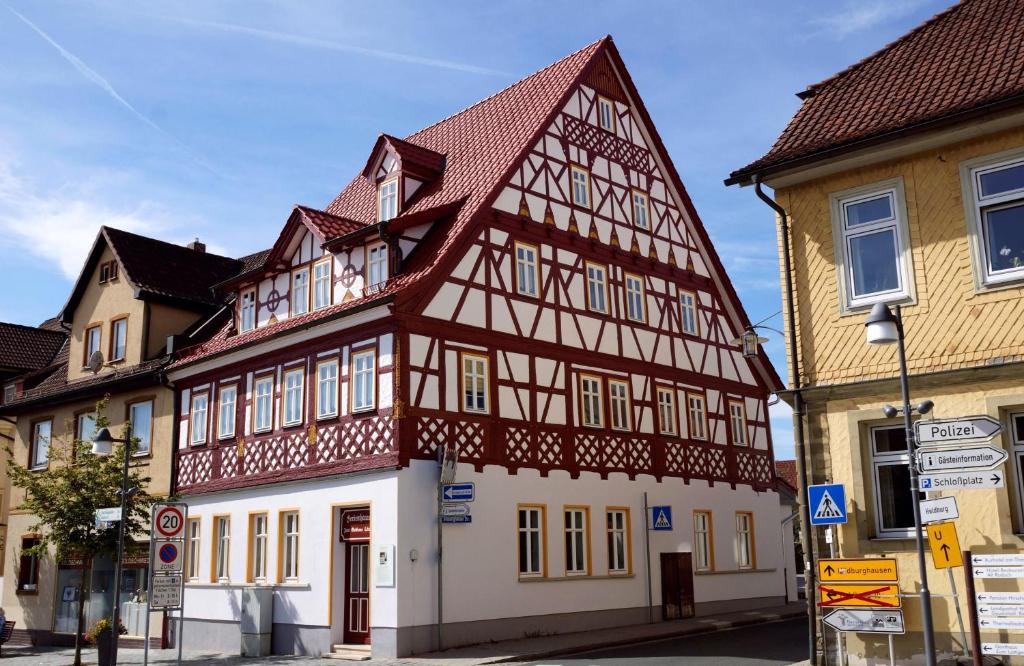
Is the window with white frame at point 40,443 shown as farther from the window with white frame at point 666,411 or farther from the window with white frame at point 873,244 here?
the window with white frame at point 873,244

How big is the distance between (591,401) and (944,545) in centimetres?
1473

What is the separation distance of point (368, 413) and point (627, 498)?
7784 millimetres

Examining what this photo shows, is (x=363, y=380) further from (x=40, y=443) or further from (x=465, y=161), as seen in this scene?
(x=40, y=443)

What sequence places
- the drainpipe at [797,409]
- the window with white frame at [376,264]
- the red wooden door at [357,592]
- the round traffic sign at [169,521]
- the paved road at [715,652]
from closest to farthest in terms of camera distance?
the drainpipe at [797,409]
the round traffic sign at [169,521]
the paved road at [715,652]
the red wooden door at [357,592]
the window with white frame at [376,264]

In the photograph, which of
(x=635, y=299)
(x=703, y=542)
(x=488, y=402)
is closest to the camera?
(x=488, y=402)

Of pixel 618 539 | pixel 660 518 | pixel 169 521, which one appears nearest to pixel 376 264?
Result: pixel 169 521

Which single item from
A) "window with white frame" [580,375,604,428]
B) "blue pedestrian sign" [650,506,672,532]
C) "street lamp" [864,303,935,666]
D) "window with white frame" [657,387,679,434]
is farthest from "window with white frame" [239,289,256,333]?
"street lamp" [864,303,935,666]

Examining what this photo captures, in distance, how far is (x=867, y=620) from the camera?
13297 mm

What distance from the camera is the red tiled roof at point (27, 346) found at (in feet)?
126

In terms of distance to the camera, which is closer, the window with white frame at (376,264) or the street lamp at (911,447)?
the street lamp at (911,447)

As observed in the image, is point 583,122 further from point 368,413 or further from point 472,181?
point 368,413

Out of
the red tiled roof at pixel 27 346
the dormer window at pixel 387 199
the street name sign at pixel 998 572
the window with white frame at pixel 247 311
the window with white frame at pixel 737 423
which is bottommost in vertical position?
the street name sign at pixel 998 572

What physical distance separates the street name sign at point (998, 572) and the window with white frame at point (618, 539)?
13.3m

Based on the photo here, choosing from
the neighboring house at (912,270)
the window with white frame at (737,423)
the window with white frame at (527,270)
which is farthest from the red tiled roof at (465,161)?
the window with white frame at (737,423)
